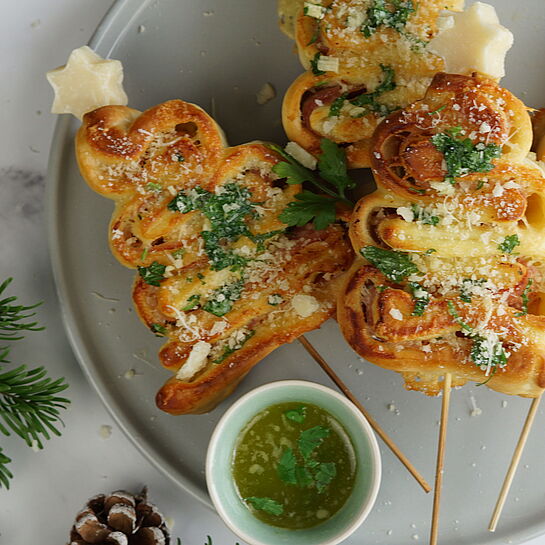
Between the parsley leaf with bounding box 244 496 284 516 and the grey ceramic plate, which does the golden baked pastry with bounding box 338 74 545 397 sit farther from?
the parsley leaf with bounding box 244 496 284 516

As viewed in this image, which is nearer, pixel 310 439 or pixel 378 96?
pixel 378 96

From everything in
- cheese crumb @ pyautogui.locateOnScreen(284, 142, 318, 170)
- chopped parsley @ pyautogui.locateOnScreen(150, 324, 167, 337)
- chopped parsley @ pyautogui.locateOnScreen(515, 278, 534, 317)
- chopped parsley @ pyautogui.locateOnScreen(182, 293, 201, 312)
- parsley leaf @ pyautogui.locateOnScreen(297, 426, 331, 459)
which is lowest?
parsley leaf @ pyautogui.locateOnScreen(297, 426, 331, 459)

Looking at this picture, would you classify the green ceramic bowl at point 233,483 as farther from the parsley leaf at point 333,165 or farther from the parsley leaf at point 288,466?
the parsley leaf at point 333,165

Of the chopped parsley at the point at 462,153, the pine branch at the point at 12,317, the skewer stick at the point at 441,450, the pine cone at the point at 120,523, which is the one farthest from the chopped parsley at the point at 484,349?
the pine branch at the point at 12,317

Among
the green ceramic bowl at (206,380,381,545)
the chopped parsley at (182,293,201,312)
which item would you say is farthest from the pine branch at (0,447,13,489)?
the chopped parsley at (182,293,201,312)

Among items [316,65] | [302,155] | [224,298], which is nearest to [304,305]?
[224,298]

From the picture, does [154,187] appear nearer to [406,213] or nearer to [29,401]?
[406,213]
